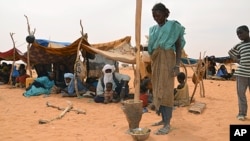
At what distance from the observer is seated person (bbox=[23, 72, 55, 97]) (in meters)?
9.89

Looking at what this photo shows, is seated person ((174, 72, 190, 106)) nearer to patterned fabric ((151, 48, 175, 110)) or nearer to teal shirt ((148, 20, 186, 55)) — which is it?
patterned fabric ((151, 48, 175, 110))

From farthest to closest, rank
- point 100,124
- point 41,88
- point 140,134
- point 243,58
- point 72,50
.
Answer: point 41,88 → point 72,50 → point 100,124 → point 243,58 → point 140,134

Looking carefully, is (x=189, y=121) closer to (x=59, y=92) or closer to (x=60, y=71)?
(x=59, y=92)

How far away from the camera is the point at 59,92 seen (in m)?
10.2

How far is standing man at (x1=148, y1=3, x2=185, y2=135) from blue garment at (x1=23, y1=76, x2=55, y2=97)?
259 inches

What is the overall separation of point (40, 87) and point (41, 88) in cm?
8

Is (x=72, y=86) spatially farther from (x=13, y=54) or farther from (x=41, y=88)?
(x=13, y=54)

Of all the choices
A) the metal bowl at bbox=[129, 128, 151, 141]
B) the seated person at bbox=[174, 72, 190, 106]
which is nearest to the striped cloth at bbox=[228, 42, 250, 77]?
the metal bowl at bbox=[129, 128, 151, 141]

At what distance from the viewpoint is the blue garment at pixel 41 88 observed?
986cm

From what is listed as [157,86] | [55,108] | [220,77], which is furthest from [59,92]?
[220,77]

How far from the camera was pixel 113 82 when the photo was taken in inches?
330

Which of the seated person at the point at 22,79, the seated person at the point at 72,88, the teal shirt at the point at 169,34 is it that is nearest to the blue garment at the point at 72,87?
the seated person at the point at 72,88

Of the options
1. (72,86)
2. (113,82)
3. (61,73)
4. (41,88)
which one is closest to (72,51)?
(72,86)

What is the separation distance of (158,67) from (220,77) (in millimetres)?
14202
